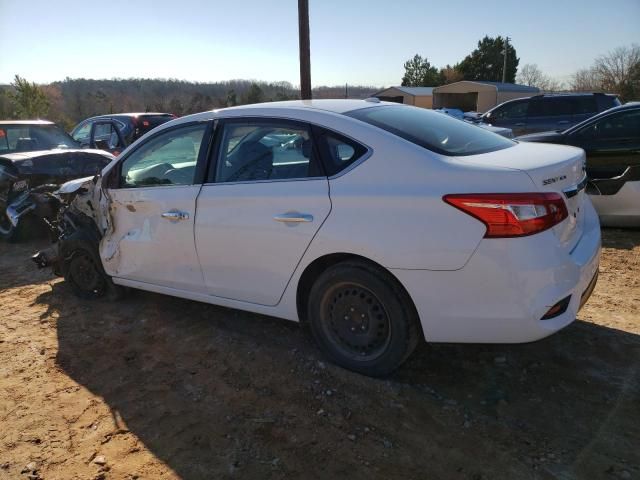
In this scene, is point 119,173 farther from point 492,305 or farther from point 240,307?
point 492,305

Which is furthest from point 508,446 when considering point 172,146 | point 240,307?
point 172,146

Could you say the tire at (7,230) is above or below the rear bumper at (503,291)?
below

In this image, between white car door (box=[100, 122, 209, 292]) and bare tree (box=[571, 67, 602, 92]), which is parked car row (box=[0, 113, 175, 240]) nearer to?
white car door (box=[100, 122, 209, 292])

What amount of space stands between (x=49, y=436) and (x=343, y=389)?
1.67 meters

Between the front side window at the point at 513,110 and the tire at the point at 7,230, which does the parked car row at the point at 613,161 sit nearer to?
the front side window at the point at 513,110

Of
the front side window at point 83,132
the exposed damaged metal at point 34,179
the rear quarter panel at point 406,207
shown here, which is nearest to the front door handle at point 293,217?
the rear quarter panel at point 406,207

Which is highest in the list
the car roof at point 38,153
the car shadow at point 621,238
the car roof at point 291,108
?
the car roof at point 291,108

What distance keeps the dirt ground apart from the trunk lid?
0.93 metres

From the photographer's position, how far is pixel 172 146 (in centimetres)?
379

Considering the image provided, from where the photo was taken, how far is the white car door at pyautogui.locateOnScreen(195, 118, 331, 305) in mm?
2949

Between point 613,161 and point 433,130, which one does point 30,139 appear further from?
point 613,161

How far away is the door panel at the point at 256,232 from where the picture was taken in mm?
2920

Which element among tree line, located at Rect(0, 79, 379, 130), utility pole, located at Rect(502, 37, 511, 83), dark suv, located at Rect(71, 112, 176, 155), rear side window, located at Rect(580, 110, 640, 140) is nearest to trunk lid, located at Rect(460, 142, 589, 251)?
rear side window, located at Rect(580, 110, 640, 140)

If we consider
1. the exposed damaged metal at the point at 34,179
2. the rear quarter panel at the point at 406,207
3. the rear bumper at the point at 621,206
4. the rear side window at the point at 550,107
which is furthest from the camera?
the rear side window at the point at 550,107
